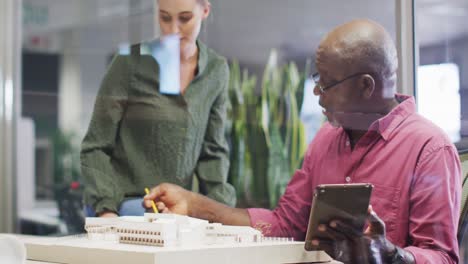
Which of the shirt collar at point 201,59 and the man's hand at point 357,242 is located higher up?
the shirt collar at point 201,59

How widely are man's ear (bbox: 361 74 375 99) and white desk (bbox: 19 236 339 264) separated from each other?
1.48 ft

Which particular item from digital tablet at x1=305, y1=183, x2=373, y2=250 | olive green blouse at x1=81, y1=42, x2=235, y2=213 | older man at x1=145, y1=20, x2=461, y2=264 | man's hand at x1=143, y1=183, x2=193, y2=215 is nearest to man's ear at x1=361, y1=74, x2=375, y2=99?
older man at x1=145, y1=20, x2=461, y2=264

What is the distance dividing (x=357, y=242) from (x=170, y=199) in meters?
0.93

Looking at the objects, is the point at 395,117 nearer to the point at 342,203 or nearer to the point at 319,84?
the point at 319,84

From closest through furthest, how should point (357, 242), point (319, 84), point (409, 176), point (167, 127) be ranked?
1. point (357, 242)
2. point (409, 176)
3. point (319, 84)
4. point (167, 127)

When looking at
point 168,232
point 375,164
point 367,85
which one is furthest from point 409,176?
point 168,232

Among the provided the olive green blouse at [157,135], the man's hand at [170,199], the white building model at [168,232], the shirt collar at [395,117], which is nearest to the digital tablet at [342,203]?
the white building model at [168,232]

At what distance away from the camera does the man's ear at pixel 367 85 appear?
1.99 metres

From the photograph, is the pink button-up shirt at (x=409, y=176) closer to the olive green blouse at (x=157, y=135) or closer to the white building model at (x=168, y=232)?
the white building model at (x=168, y=232)

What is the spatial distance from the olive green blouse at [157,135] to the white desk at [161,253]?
85 centimetres

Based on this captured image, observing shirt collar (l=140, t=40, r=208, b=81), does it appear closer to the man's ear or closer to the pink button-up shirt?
the pink button-up shirt

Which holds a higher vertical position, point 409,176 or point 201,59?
point 201,59

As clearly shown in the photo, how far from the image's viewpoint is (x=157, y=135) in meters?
2.78

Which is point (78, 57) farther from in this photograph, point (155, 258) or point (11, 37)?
Answer: point (155, 258)
